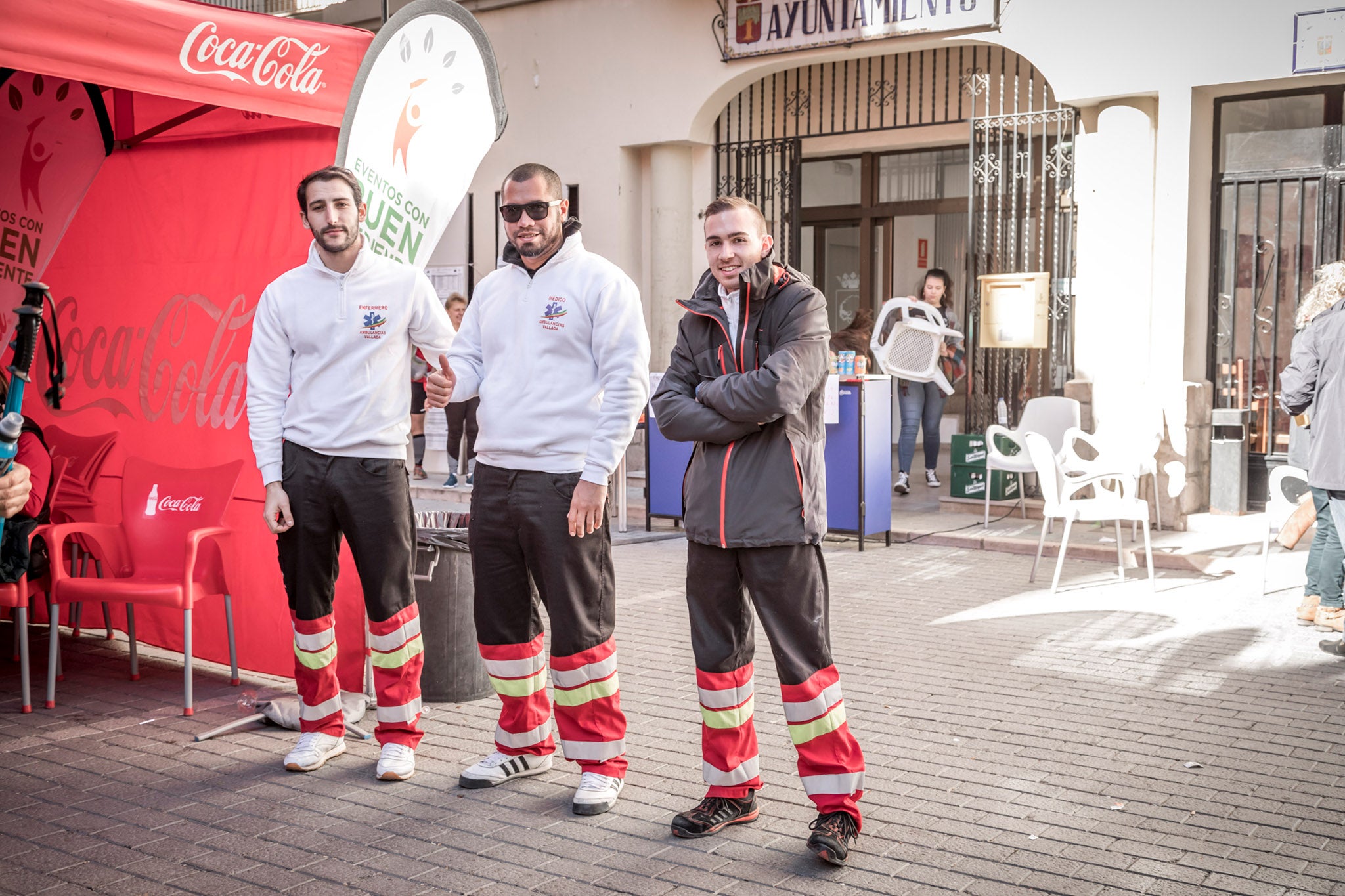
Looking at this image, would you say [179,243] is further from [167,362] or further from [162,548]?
[162,548]

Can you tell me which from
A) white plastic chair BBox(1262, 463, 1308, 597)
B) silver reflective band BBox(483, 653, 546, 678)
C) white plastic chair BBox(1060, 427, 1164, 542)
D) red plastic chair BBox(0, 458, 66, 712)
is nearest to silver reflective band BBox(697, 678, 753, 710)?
A: silver reflective band BBox(483, 653, 546, 678)

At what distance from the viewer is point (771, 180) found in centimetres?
1320

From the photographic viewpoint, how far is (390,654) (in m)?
4.60

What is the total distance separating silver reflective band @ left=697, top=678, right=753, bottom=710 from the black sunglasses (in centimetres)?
162

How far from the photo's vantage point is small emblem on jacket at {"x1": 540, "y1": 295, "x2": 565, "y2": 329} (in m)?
4.21

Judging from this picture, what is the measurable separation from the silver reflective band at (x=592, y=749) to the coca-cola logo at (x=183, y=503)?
2330 mm

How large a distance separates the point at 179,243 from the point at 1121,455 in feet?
18.6

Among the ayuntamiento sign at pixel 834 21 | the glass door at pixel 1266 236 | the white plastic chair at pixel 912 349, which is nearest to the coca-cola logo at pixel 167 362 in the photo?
the white plastic chair at pixel 912 349

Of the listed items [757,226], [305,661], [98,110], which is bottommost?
[305,661]

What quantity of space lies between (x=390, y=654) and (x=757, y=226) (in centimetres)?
201

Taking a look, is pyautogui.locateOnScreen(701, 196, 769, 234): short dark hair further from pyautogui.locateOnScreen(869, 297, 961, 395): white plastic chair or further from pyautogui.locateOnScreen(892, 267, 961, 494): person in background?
pyautogui.locateOnScreen(892, 267, 961, 494): person in background

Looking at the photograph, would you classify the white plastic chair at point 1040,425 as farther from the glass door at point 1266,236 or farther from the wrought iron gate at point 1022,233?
the glass door at point 1266,236

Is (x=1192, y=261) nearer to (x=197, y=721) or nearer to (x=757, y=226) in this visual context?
(x=757, y=226)

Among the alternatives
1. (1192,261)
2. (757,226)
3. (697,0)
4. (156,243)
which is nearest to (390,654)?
(757,226)
